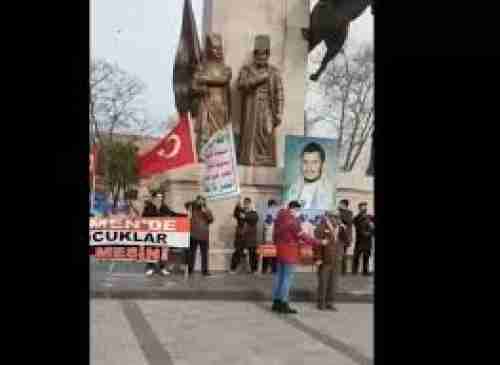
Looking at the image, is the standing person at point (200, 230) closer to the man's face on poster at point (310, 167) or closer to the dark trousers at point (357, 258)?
the man's face on poster at point (310, 167)

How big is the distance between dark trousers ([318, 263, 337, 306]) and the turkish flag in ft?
8.47

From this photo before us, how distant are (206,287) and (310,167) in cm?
388

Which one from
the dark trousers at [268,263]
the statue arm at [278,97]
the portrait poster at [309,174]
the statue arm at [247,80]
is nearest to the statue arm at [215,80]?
the statue arm at [247,80]

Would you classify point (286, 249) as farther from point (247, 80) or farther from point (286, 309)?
point (247, 80)

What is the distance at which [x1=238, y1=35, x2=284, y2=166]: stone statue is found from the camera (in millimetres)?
15023

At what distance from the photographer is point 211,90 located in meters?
14.9
